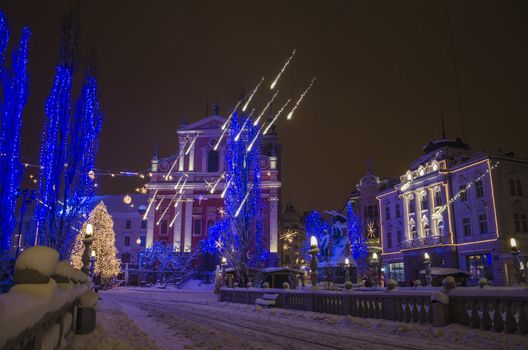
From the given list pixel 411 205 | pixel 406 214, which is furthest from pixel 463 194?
pixel 406 214

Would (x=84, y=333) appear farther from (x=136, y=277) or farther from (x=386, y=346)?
(x=136, y=277)

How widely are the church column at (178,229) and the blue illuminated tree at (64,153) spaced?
3297cm

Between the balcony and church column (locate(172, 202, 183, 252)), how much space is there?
1045 inches

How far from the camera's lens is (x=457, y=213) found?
143 feet

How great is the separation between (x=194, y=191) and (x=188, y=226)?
4567 mm

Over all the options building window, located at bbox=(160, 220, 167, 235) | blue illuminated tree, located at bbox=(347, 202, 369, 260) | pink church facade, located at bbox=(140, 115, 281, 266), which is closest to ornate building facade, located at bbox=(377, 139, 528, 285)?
blue illuminated tree, located at bbox=(347, 202, 369, 260)

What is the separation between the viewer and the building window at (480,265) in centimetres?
3869

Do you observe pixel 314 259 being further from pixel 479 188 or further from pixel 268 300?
pixel 479 188

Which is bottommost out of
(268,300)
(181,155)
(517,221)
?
(268,300)

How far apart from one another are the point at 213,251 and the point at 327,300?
126ft

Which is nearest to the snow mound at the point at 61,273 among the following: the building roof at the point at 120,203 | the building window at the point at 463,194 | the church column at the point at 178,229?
the building window at the point at 463,194

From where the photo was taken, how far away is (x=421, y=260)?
47312mm

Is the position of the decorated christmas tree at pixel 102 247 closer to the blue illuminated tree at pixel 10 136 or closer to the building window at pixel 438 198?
the blue illuminated tree at pixel 10 136

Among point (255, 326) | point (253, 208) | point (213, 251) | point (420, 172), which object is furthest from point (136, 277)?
point (255, 326)
